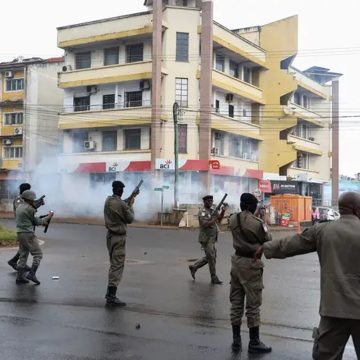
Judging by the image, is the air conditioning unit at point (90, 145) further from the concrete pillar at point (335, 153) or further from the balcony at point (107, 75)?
the concrete pillar at point (335, 153)

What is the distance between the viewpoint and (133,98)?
37531 millimetres

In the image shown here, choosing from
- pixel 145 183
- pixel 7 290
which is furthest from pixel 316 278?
pixel 145 183

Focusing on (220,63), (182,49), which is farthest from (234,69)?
(182,49)

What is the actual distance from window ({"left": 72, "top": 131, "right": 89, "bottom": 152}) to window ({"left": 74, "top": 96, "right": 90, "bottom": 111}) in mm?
1790

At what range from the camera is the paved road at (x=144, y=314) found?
231 inches

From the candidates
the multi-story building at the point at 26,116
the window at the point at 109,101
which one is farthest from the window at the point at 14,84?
the window at the point at 109,101

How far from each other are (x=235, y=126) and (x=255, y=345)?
1339 inches

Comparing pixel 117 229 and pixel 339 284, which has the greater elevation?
pixel 117 229

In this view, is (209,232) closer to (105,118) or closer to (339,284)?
(339,284)

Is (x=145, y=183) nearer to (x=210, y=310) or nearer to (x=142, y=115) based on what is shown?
(x=142, y=115)

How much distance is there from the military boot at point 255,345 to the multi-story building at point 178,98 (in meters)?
28.7

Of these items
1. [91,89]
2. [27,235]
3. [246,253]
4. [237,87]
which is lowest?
[27,235]

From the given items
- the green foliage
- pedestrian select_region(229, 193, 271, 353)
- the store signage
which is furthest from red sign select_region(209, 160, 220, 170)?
pedestrian select_region(229, 193, 271, 353)

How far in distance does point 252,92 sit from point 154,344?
122ft
